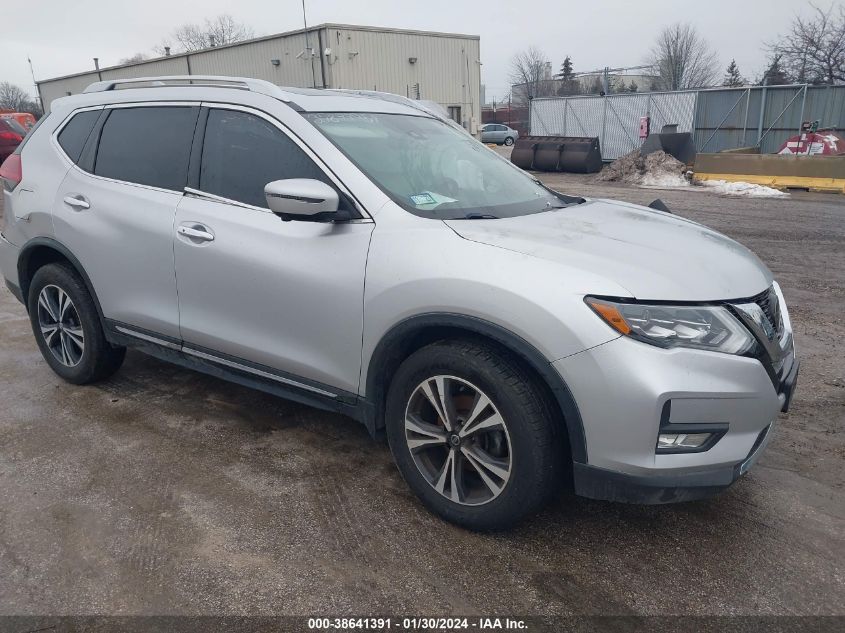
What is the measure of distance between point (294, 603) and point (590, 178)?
1810 centimetres

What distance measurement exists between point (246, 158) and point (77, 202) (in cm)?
134

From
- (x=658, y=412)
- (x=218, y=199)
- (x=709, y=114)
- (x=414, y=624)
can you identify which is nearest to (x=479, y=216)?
(x=658, y=412)

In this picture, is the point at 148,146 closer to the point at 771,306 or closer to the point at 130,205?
the point at 130,205

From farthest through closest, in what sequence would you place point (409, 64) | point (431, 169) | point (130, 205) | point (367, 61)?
point (409, 64) < point (367, 61) < point (130, 205) < point (431, 169)

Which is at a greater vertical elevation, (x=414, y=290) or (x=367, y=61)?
(x=367, y=61)

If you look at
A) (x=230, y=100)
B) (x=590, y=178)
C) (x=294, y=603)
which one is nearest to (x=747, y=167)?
(x=590, y=178)

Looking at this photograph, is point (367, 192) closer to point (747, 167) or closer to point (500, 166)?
point (500, 166)

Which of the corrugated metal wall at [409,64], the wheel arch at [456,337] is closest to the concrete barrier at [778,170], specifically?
the wheel arch at [456,337]

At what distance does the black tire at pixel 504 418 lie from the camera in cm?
252

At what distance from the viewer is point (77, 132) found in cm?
427

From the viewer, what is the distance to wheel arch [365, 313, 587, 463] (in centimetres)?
246

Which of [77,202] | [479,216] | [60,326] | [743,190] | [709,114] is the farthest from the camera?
[709,114]

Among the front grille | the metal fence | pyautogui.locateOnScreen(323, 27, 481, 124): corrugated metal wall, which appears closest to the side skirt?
A: the front grille

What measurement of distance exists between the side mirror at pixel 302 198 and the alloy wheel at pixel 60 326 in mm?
2114
